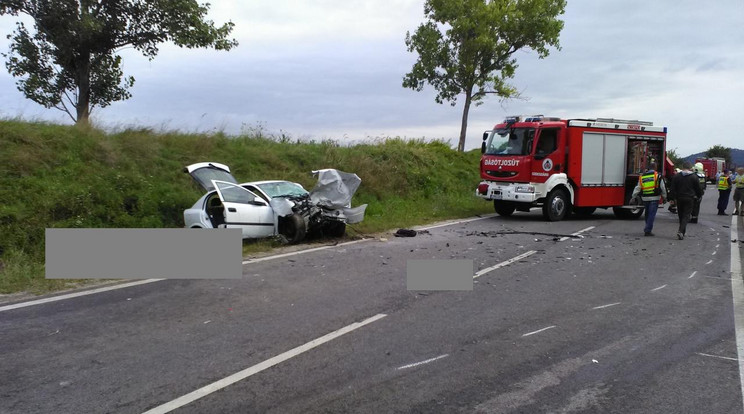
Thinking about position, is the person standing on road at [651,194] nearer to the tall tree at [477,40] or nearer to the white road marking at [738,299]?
the white road marking at [738,299]

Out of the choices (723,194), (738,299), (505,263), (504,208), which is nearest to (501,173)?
(504,208)

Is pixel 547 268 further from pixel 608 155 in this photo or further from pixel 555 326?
pixel 608 155

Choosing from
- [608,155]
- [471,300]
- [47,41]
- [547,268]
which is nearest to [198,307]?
[471,300]

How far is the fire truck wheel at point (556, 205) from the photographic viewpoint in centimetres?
1503

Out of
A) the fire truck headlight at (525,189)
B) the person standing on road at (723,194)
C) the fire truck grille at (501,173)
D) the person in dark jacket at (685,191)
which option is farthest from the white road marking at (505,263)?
the person standing on road at (723,194)

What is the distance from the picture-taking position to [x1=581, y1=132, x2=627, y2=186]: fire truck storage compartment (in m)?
15.5

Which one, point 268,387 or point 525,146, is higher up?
point 525,146

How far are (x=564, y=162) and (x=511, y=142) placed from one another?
5.17ft

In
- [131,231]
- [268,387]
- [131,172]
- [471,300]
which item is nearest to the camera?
[268,387]

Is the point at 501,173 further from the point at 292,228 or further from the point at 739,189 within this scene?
the point at 739,189

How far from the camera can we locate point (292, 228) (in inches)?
419

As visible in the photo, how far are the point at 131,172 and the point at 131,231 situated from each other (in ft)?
16.6

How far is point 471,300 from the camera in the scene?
258 inches

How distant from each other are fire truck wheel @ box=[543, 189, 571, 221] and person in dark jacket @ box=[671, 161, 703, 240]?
124 inches
